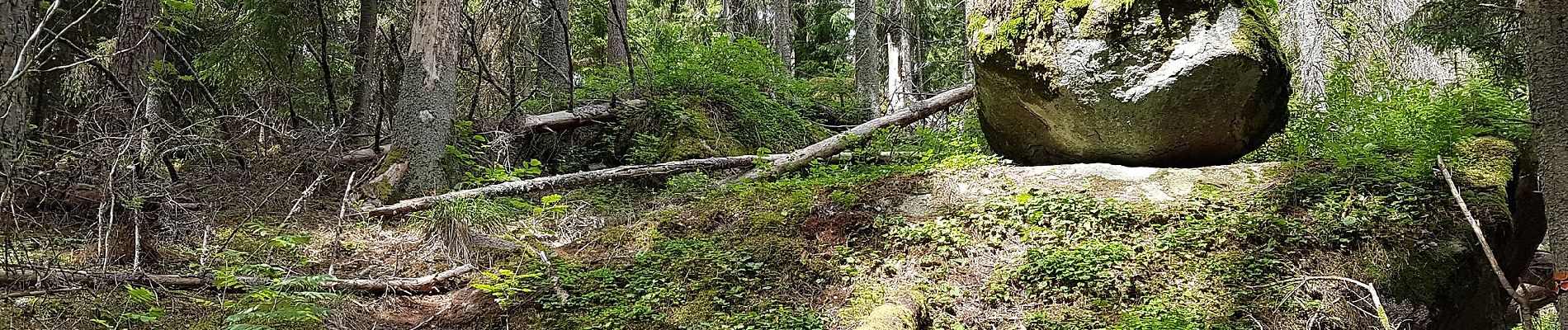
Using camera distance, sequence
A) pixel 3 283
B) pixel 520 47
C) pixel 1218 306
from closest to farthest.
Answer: pixel 3 283 < pixel 1218 306 < pixel 520 47

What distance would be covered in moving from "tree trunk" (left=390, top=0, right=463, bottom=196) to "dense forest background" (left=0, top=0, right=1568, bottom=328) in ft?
0.07

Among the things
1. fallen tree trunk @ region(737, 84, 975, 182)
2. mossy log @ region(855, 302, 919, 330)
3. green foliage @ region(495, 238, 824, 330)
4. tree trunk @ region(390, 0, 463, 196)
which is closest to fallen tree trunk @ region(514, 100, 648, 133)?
tree trunk @ region(390, 0, 463, 196)

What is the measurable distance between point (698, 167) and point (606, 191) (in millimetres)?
942

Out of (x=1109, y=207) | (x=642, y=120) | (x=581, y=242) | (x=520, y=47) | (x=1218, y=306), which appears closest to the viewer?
(x=1218, y=306)

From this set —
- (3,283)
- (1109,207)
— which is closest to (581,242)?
(3,283)

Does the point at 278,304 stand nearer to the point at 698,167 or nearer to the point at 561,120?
the point at 698,167

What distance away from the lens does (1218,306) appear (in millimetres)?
4707

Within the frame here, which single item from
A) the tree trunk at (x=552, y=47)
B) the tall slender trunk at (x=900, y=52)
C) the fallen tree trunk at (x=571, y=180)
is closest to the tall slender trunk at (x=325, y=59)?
the tree trunk at (x=552, y=47)

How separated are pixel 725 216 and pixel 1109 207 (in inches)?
108

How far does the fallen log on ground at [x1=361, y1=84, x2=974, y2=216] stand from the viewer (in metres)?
6.25

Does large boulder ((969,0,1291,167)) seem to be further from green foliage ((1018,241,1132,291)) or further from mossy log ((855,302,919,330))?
mossy log ((855,302,919,330))

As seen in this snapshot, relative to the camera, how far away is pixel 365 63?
32.1 feet

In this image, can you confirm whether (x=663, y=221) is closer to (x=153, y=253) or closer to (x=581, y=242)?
(x=581, y=242)

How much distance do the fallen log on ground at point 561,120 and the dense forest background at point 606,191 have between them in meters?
0.04
